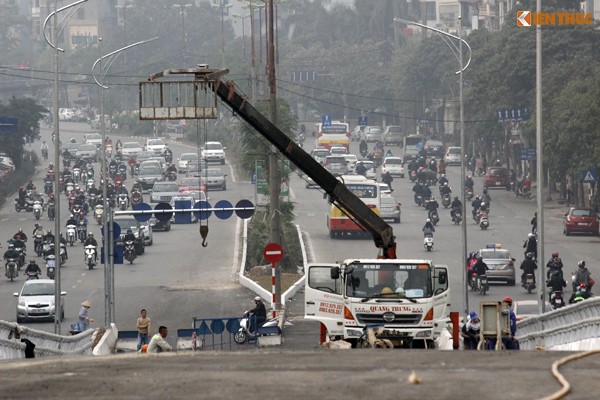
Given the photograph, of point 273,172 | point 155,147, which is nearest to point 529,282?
point 273,172

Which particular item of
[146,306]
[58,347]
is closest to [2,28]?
[146,306]

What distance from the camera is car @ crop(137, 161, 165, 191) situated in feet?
274

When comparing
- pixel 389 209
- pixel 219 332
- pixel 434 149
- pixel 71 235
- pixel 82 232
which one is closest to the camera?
pixel 219 332

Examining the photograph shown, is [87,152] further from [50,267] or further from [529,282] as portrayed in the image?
[529,282]

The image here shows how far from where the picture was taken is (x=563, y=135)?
69.4 metres

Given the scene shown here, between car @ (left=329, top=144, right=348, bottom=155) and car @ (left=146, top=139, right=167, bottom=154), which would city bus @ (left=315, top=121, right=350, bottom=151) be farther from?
car @ (left=146, top=139, right=167, bottom=154)

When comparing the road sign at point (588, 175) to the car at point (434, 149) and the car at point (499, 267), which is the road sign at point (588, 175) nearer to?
the car at point (499, 267)

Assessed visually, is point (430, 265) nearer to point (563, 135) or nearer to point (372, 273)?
point (372, 273)

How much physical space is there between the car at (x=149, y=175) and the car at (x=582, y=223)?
2655 centimetres

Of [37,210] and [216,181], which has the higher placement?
[216,181]

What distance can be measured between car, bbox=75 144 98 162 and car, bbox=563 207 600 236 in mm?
42759

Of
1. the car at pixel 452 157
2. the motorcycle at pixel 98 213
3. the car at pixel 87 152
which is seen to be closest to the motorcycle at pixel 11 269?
the motorcycle at pixel 98 213

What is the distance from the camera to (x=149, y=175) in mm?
84125

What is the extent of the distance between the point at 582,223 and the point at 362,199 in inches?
332
